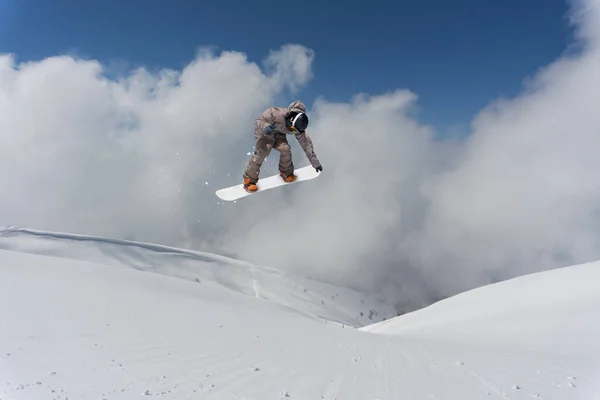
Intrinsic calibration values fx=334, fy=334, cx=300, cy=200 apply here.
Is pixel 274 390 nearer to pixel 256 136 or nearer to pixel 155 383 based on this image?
pixel 155 383

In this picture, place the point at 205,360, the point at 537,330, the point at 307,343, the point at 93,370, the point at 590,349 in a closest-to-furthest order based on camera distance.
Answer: the point at 93,370, the point at 205,360, the point at 590,349, the point at 307,343, the point at 537,330

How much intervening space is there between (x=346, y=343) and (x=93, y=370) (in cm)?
698

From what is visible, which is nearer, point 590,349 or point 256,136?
point 590,349

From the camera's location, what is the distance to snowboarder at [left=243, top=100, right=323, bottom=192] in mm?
12180

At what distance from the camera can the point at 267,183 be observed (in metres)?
15.6

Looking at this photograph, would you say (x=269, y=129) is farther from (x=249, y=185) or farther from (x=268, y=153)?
(x=249, y=185)

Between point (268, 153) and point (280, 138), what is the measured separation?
0.86 metres

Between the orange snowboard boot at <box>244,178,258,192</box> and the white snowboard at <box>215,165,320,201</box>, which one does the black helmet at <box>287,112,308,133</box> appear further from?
the orange snowboard boot at <box>244,178,258,192</box>

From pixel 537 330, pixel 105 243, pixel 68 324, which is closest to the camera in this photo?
pixel 68 324

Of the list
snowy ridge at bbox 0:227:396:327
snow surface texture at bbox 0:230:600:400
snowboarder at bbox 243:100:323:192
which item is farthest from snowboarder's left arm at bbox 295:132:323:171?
snowy ridge at bbox 0:227:396:327

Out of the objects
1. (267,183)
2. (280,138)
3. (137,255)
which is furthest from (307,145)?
(137,255)

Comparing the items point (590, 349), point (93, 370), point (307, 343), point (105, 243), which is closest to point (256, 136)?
point (307, 343)

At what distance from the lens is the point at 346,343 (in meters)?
10.6

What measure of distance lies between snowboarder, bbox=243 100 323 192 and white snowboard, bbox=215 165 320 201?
325 mm
